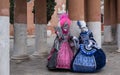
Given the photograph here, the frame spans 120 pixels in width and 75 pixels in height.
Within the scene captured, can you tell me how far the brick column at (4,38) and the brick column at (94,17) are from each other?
5810mm

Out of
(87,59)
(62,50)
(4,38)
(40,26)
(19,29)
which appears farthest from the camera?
(40,26)


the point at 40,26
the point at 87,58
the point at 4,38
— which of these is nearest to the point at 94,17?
the point at 87,58

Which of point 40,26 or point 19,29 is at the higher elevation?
point 40,26

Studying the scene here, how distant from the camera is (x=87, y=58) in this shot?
13.4 meters

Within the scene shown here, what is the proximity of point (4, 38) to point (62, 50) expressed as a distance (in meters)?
3.88

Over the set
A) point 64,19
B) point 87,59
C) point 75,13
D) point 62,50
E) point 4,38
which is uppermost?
point 75,13

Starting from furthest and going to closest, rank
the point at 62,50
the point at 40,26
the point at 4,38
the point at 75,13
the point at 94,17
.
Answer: the point at 40,26 → the point at 94,17 → the point at 75,13 → the point at 62,50 → the point at 4,38

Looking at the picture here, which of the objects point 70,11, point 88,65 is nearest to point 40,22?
point 70,11

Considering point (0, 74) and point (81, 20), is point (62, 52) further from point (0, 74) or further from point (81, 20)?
point (0, 74)

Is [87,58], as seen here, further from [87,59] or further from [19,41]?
[19,41]

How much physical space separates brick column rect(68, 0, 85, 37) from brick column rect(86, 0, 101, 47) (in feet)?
5.16

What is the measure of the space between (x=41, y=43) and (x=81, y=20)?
522 centimetres

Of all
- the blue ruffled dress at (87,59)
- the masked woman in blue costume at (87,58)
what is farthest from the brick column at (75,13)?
the blue ruffled dress at (87,59)

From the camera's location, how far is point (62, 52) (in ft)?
45.6
